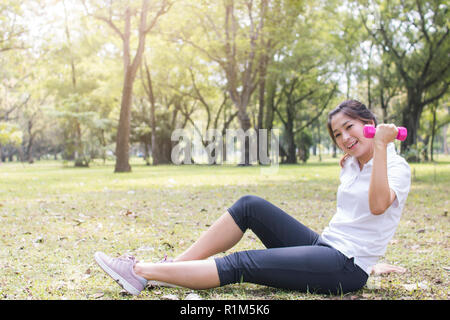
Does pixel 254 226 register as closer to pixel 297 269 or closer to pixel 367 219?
pixel 297 269

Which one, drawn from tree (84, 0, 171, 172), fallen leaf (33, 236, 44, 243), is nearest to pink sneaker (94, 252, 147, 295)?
fallen leaf (33, 236, 44, 243)

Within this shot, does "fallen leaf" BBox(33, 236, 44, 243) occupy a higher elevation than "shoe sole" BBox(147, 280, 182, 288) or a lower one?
lower

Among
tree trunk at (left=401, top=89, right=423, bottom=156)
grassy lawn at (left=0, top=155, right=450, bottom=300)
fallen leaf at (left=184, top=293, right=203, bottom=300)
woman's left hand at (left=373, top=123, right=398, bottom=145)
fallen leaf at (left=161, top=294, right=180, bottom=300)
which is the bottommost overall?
grassy lawn at (left=0, top=155, right=450, bottom=300)

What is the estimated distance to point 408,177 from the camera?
2.79 meters

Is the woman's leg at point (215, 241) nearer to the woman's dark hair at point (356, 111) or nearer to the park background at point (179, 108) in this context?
the park background at point (179, 108)

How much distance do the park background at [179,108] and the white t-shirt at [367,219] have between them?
14.6 inches

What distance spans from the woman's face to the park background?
3.20 ft

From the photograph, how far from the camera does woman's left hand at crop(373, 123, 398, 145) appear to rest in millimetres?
2611

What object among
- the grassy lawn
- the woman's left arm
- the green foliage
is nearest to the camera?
the woman's left arm

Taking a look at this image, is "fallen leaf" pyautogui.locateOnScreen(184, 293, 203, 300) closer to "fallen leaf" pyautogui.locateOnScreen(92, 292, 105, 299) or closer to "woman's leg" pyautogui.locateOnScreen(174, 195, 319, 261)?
"woman's leg" pyautogui.locateOnScreen(174, 195, 319, 261)

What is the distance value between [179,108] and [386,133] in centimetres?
3468

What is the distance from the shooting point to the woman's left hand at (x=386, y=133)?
8.57ft

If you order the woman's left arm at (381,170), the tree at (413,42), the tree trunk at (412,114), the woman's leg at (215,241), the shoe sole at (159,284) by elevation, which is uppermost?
the tree at (413,42)

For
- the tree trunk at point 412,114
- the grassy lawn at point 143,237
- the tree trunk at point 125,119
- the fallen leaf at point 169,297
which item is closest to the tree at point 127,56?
the tree trunk at point 125,119
